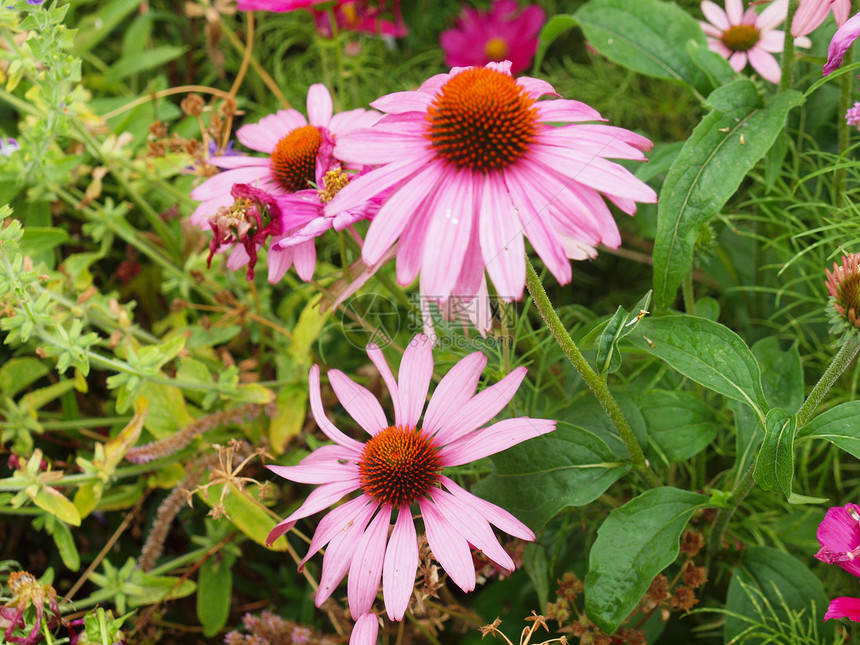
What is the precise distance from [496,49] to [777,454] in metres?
1.09

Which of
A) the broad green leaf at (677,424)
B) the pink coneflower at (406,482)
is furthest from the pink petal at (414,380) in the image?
the broad green leaf at (677,424)

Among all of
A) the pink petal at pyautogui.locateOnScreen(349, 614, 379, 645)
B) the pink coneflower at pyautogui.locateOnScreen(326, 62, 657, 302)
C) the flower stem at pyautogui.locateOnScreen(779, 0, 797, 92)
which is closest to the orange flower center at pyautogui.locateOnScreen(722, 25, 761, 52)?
the flower stem at pyautogui.locateOnScreen(779, 0, 797, 92)

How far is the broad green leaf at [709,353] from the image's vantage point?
0.59 metres

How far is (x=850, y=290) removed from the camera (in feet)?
1.64

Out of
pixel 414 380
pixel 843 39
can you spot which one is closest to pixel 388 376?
pixel 414 380

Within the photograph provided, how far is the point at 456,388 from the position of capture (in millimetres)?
615

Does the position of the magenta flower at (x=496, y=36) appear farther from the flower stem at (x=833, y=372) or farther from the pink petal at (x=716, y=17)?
the flower stem at (x=833, y=372)

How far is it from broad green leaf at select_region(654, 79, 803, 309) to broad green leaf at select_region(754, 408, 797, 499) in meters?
0.14

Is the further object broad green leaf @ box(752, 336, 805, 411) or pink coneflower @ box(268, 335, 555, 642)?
broad green leaf @ box(752, 336, 805, 411)

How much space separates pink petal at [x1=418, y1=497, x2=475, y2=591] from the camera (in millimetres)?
534

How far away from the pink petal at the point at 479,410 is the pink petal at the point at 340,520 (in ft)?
0.28

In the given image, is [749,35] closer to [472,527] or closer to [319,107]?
[319,107]

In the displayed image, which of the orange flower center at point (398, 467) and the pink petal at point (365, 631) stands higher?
the orange flower center at point (398, 467)

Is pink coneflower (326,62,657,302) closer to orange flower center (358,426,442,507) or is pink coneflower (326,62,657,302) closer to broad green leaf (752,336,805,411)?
orange flower center (358,426,442,507)
